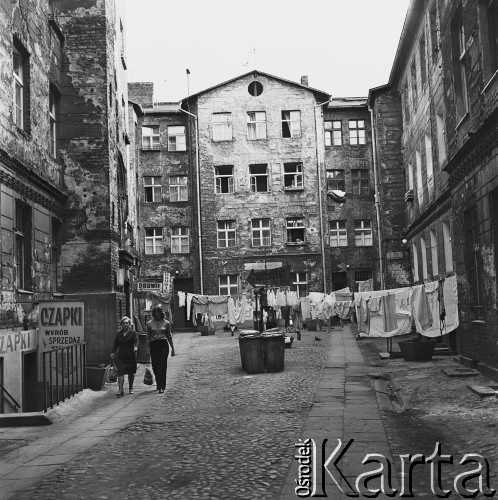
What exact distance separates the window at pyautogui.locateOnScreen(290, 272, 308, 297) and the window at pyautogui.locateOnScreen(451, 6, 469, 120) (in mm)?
24051

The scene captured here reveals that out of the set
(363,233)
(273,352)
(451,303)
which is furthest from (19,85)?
(363,233)

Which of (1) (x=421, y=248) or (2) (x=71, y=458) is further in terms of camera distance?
(1) (x=421, y=248)

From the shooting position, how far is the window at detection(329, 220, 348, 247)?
3978 cm

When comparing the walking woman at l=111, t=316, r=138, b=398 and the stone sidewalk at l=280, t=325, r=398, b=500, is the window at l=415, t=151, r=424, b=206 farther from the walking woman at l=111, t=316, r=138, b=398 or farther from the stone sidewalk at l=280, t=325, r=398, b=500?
the walking woman at l=111, t=316, r=138, b=398

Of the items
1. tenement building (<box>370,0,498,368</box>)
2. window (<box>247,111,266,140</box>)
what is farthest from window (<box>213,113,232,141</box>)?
tenement building (<box>370,0,498,368</box>)

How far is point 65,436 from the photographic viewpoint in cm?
898

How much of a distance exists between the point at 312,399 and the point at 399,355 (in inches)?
275

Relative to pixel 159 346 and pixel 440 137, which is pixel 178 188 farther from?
pixel 159 346

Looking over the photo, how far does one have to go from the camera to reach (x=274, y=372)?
14.8 metres

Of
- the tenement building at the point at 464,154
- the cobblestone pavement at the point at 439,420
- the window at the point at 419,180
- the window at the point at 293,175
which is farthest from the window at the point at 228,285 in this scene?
the cobblestone pavement at the point at 439,420

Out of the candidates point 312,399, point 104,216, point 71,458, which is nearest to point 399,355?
point 312,399

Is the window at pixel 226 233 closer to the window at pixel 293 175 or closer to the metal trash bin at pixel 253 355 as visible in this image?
the window at pixel 293 175

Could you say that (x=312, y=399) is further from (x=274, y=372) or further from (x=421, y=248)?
(x=421, y=248)

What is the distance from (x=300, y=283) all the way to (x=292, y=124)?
31.0 feet
